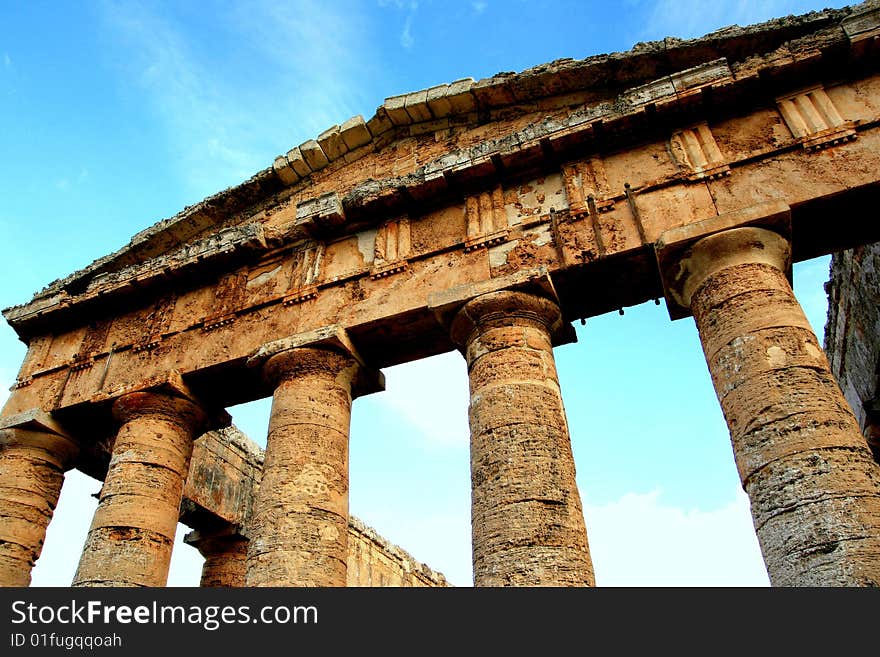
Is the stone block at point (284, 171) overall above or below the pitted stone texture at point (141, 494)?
above

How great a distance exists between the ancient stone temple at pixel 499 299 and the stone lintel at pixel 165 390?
4 centimetres

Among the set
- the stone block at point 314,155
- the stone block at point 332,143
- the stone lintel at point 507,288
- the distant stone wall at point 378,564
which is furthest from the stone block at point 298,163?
the distant stone wall at point 378,564

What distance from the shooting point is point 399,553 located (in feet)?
54.7

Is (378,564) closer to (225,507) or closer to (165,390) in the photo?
(225,507)

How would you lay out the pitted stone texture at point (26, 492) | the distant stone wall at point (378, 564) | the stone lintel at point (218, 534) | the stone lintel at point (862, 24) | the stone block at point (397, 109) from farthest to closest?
the distant stone wall at point (378, 564) → the stone lintel at point (218, 534) → the stone block at point (397, 109) → the pitted stone texture at point (26, 492) → the stone lintel at point (862, 24)

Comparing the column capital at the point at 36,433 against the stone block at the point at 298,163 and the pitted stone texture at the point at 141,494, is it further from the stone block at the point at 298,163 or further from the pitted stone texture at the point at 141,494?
the stone block at the point at 298,163

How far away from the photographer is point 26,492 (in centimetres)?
960

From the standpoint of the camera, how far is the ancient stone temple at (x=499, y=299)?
645cm

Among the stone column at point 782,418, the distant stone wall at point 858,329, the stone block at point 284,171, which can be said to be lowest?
the stone column at point 782,418

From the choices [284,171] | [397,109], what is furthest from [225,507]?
[397,109]

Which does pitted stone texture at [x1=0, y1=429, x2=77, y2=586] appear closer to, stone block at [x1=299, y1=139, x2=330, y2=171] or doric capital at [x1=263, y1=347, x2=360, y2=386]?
doric capital at [x1=263, y1=347, x2=360, y2=386]

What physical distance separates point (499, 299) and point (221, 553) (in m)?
8.31

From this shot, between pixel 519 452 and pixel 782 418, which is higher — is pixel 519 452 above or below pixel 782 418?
above
